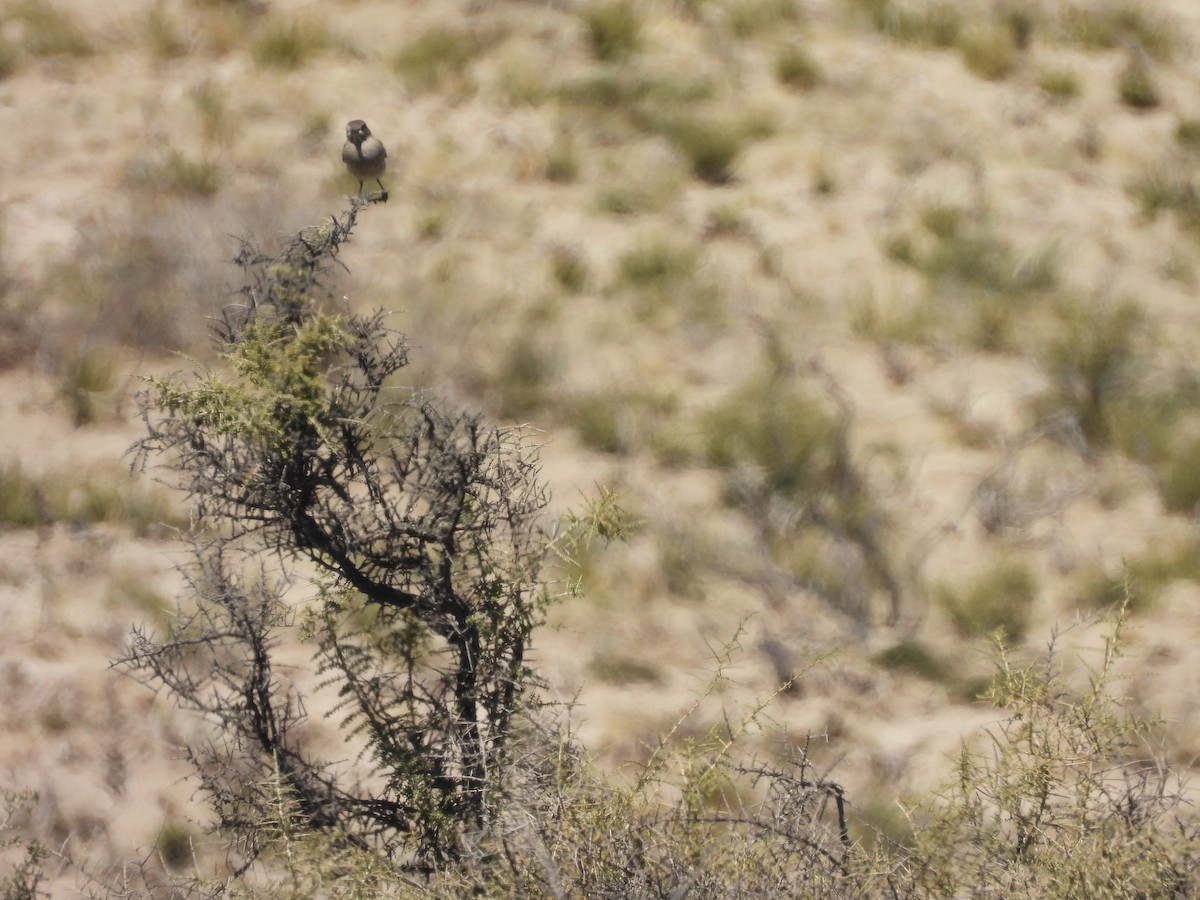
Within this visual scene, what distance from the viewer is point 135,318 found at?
5680 mm

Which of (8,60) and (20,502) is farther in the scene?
(8,60)

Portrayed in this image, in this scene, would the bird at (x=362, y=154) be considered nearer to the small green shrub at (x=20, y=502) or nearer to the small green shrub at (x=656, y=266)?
the small green shrub at (x=656, y=266)

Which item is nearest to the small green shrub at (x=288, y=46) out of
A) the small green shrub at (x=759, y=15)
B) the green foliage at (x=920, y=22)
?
the small green shrub at (x=759, y=15)

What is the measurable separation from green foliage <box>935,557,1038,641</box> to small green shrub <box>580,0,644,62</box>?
3618 millimetres

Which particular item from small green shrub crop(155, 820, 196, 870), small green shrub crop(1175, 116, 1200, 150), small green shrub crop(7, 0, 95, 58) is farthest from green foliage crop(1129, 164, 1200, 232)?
small green shrub crop(7, 0, 95, 58)

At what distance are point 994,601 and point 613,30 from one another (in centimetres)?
389

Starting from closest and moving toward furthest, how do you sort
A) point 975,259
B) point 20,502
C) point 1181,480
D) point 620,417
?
point 1181,480, point 20,502, point 620,417, point 975,259

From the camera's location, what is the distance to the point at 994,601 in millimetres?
4684

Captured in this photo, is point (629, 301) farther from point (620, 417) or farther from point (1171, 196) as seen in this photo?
point (1171, 196)

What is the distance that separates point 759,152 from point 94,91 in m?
3.65

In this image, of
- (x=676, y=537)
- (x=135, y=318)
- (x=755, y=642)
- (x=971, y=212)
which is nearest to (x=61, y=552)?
(x=135, y=318)

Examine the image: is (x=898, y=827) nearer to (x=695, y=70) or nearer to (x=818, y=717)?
(x=818, y=717)

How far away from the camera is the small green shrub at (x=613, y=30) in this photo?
683 centimetres

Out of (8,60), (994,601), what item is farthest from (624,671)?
(8,60)
